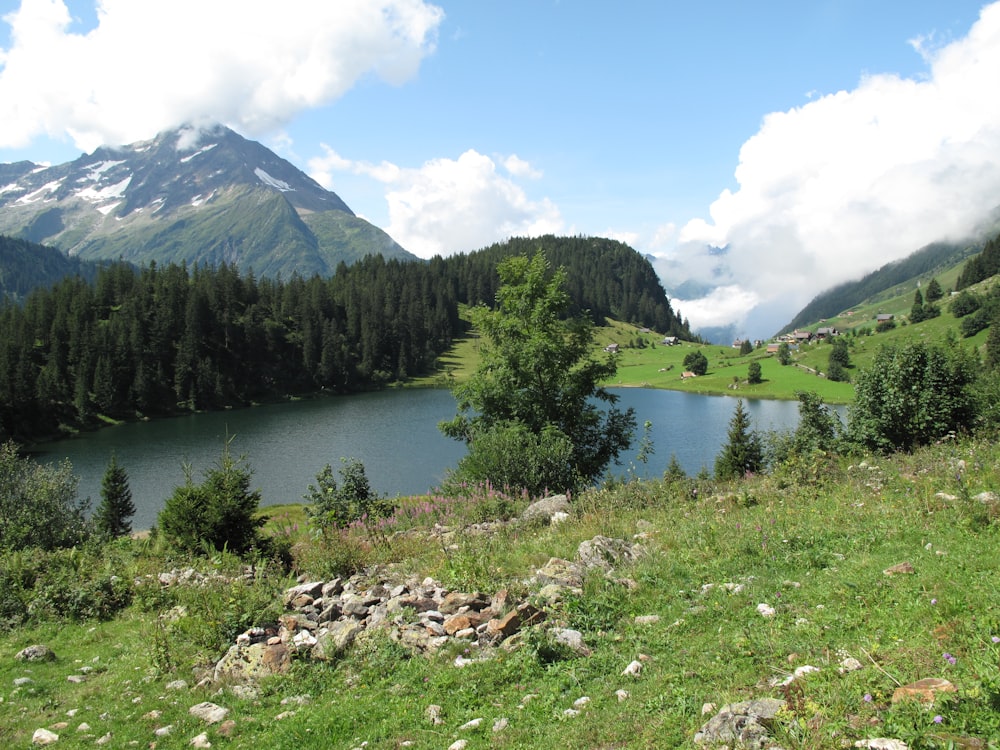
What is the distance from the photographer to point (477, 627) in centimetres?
725

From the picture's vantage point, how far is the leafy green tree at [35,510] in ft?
57.3

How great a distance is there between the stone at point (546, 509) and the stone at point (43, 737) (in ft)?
28.2

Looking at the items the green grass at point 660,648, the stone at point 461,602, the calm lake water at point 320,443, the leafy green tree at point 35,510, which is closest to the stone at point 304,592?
the green grass at point 660,648

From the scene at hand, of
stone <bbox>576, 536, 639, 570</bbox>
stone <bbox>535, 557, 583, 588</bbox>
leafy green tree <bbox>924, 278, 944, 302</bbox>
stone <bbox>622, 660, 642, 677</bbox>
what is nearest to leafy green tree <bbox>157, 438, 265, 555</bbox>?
stone <bbox>535, 557, 583, 588</bbox>

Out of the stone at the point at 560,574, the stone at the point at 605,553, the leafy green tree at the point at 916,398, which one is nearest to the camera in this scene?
the stone at the point at 560,574

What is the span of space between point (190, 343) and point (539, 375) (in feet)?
416

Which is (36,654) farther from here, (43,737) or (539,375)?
(539,375)

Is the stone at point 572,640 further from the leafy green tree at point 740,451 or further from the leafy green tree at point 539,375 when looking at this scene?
the leafy green tree at point 740,451

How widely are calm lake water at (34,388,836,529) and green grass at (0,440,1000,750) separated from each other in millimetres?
31223

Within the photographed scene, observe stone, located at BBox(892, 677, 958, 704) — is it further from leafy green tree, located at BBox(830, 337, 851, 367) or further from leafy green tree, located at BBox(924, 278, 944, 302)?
leafy green tree, located at BBox(924, 278, 944, 302)

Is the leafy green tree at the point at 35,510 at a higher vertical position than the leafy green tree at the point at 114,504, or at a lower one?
higher

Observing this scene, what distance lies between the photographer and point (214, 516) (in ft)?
47.2

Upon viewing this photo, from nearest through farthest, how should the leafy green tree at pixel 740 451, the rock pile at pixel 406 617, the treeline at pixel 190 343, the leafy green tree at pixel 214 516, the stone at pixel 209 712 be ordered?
1. the stone at pixel 209 712
2. the rock pile at pixel 406 617
3. the leafy green tree at pixel 214 516
4. the leafy green tree at pixel 740 451
5. the treeline at pixel 190 343

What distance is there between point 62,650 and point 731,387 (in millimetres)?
142487
